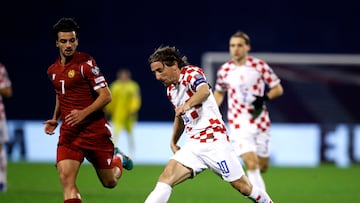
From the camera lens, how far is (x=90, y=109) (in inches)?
326

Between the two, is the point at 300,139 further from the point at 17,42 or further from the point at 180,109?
the point at 180,109

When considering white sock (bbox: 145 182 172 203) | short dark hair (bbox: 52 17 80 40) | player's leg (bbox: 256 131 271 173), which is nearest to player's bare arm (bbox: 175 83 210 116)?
white sock (bbox: 145 182 172 203)

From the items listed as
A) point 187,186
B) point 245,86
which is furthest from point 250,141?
point 187,186

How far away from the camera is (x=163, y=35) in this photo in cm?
2364

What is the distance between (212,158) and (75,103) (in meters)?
1.45

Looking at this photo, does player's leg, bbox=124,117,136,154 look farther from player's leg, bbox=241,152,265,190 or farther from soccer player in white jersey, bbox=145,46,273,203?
soccer player in white jersey, bbox=145,46,273,203

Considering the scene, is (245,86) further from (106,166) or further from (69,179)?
(69,179)

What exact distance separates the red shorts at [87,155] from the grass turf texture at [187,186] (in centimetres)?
258

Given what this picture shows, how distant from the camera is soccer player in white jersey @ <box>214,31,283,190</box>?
11453mm

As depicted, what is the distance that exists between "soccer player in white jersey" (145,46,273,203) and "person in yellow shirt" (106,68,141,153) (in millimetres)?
13493

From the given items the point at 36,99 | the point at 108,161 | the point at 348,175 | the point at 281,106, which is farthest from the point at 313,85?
the point at 108,161

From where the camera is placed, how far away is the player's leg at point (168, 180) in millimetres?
8010

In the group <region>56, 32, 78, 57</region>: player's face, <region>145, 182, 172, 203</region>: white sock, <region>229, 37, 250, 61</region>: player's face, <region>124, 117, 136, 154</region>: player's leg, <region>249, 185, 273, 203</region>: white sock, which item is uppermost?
<region>56, 32, 78, 57</region>: player's face

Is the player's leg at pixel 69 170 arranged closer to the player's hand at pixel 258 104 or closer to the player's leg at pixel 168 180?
the player's leg at pixel 168 180
